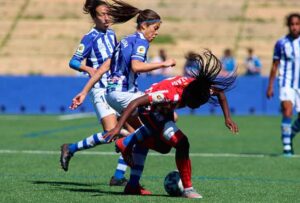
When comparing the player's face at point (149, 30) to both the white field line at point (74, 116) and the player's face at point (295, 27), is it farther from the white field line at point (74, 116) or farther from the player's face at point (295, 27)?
the white field line at point (74, 116)

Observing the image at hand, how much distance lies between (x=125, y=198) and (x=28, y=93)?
19919 mm

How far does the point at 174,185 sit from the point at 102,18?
2787mm

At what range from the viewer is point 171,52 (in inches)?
1495

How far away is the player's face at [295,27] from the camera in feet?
49.1

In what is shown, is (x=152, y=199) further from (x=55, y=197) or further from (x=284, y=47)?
(x=284, y=47)

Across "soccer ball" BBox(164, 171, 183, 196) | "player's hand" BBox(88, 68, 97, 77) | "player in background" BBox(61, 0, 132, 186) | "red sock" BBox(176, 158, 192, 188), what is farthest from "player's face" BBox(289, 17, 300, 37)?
"red sock" BBox(176, 158, 192, 188)

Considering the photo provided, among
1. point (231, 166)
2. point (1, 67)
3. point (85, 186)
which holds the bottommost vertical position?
point (1, 67)

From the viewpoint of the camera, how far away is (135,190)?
972 centimetres

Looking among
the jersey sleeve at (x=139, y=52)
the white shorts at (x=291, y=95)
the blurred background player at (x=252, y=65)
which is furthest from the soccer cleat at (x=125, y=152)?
the blurred background player at (x=252, y=65)

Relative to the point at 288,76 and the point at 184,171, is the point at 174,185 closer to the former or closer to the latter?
the point at 184,171

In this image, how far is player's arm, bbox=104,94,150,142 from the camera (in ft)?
29.3

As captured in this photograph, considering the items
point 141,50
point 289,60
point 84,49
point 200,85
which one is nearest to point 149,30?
point 141,50

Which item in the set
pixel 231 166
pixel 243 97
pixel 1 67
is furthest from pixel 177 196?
pixel 1 67

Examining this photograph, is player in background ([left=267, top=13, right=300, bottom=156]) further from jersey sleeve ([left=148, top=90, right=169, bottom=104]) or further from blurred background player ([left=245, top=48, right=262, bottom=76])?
blurred background player ([left=245, top=48, right=262, bottom=76])
